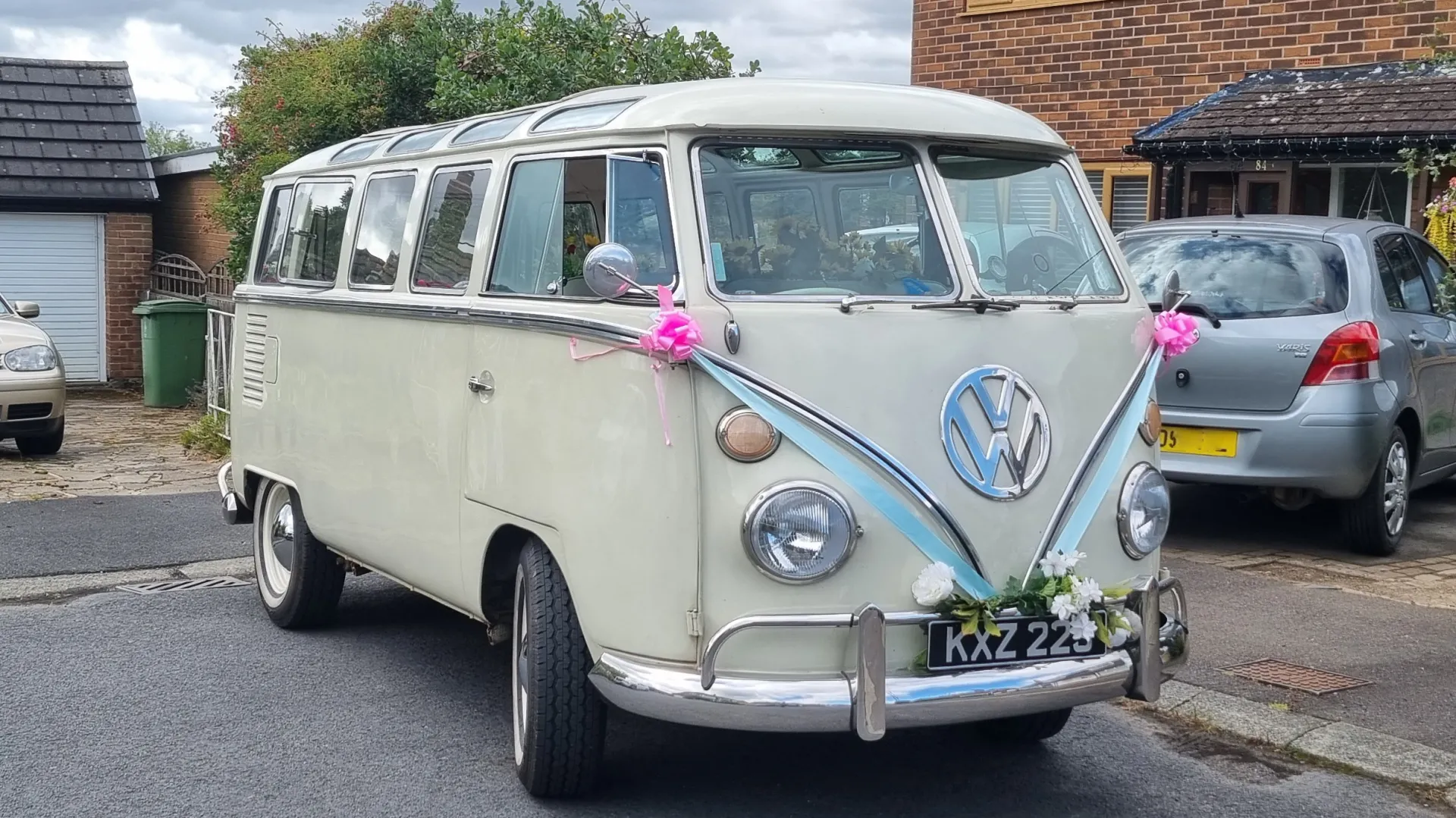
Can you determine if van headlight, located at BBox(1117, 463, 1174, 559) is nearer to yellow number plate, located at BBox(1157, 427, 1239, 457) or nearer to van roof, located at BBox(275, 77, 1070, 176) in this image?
van roof, located at BBox(275, 77, 1070, 176)

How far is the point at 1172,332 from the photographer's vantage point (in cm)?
499

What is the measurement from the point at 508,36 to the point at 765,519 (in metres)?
8.82

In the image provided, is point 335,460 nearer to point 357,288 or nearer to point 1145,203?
point 357,288

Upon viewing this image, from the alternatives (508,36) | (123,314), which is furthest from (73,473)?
(123,314)

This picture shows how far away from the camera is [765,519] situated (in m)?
4.22

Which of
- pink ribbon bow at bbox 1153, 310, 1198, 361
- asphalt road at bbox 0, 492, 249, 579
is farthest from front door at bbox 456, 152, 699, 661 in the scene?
asphalt road at bbox 0, 492, 249, 579

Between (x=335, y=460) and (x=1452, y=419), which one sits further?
(x=1452, y=419)

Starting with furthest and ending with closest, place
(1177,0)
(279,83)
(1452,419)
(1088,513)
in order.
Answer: (279,83)
(1177,0)
(1452,419)
(1088,513)

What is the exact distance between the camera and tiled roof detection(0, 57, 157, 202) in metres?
19.8

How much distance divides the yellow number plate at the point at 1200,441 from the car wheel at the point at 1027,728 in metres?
3.07

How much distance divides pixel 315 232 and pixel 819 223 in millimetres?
3066

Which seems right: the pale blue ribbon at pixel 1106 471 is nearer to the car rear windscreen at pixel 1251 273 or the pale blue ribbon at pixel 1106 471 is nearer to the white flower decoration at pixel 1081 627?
the white flower decoration at pixel 1081 627

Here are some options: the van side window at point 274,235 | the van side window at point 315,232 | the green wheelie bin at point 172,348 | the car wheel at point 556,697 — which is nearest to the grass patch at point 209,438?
the green wheelie bin at point 172,348

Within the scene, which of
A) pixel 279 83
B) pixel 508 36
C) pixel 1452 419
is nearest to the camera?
pixel 1452 419
